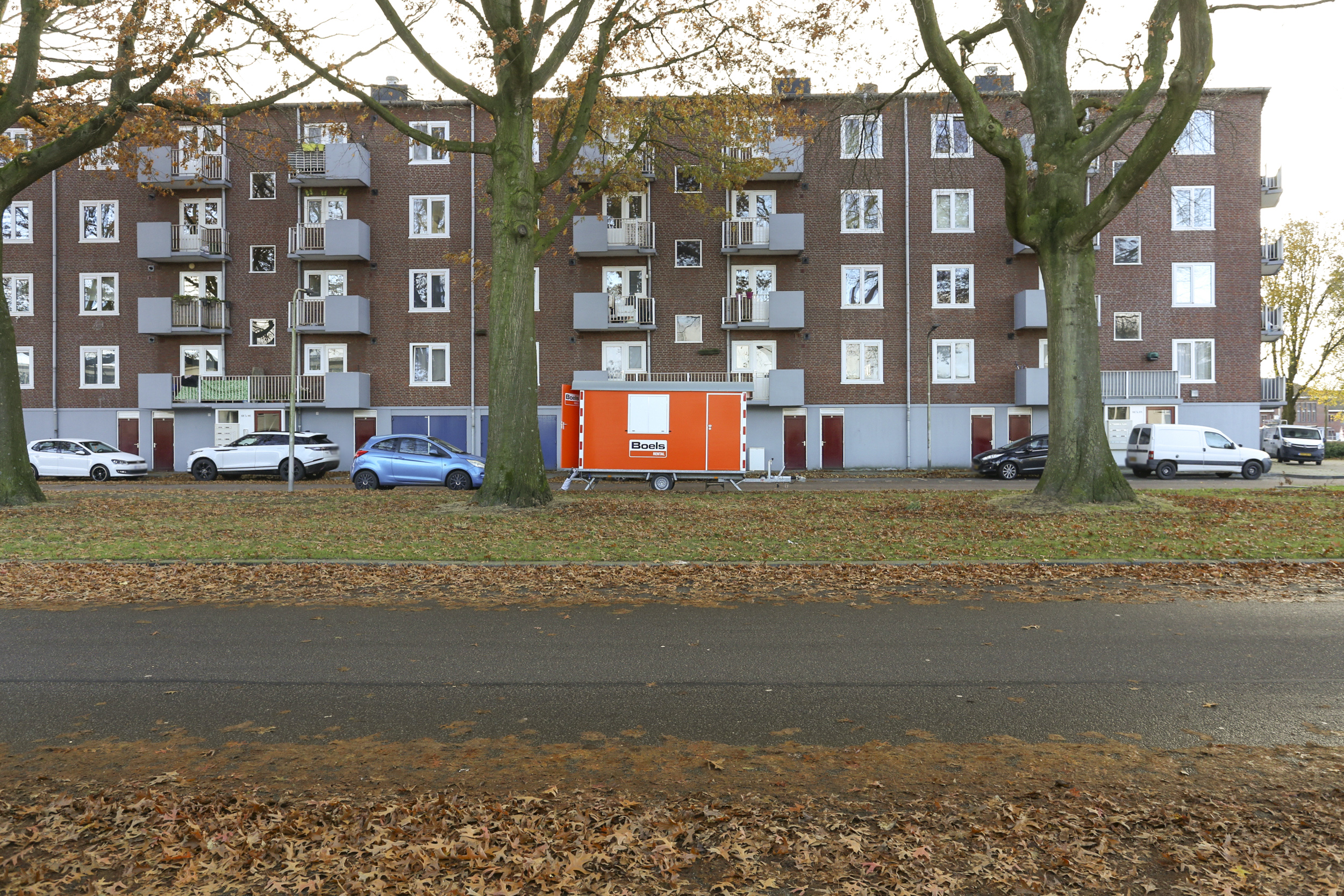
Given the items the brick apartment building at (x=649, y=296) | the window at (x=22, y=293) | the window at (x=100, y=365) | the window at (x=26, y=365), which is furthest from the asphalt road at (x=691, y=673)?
the window at (x=22, y=293)

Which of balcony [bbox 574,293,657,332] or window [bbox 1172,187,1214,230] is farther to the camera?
window [bbox 1172,187,1214,230]

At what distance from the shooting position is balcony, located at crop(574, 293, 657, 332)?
36125mm

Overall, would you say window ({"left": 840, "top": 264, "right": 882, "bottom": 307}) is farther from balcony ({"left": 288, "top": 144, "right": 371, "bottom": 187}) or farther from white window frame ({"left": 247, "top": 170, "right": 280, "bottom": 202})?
white window frame ({"left": 247, "top": 170, "right": 280, "bottom": 202})

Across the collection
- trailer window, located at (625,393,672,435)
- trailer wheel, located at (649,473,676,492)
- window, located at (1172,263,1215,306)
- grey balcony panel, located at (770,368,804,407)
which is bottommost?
trailer wheel, located at (649,473,676,492)

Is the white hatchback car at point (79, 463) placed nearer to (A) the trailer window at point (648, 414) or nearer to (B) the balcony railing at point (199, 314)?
(B) the balcony railing at point (199, 314)

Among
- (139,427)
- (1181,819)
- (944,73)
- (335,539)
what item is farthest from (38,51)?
(139,427)

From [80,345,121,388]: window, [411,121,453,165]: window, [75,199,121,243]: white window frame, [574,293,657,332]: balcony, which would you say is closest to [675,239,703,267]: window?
[574,293,657,332]: balcony

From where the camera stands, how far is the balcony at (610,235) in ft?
118

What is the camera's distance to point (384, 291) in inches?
1480

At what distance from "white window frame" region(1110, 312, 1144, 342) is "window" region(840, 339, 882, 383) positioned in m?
9.77

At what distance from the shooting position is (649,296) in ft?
122

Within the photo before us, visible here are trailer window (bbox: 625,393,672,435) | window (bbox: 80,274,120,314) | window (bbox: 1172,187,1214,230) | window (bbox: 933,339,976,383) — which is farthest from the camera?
window (bbox: 80,274,120,314)

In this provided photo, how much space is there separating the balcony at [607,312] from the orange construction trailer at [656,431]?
12795 millimetres

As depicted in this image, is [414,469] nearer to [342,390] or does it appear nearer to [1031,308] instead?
[342,390]
